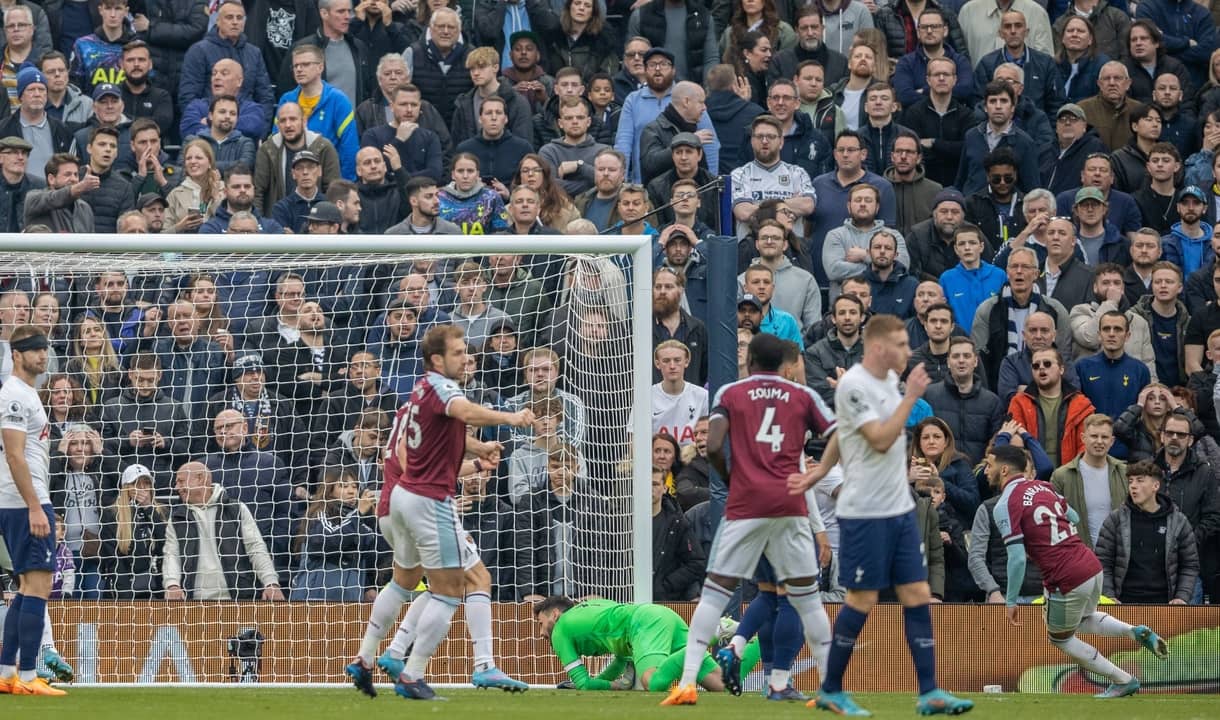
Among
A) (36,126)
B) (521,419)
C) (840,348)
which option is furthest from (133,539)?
(840,348)

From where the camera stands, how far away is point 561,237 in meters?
12.8

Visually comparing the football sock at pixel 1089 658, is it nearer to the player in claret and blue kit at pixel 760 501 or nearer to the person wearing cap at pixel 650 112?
the player in claret and blue kit at pixel 760 501

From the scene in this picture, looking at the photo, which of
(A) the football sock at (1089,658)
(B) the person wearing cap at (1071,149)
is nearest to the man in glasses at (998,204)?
(B) the person wearing cap at (1071,149)

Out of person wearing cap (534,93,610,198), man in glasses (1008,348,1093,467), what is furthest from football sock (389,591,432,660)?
person wearing cap (534,93,610,198)

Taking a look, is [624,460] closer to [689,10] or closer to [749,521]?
Result: [749,521]

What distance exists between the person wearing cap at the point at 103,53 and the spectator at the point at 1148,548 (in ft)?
36.7

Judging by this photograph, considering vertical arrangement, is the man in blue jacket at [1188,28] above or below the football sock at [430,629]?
above

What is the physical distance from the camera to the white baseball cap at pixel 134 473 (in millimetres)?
13617

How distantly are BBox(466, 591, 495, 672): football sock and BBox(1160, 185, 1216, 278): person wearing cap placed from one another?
341 inches

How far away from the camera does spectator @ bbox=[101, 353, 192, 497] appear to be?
14.1 meters

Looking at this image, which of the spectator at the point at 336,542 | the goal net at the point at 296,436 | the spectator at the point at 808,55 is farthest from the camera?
the spectator at the point at 808,55

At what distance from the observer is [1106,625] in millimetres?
12609

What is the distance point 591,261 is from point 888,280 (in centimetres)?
369

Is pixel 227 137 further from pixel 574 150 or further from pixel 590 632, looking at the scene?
pixel 590 632
